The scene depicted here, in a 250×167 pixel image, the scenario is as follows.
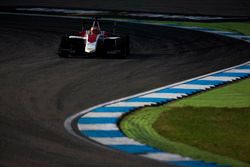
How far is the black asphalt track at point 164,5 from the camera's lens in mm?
36219

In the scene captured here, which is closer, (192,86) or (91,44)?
(192,86)

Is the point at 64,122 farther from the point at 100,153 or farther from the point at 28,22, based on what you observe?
the point at 28,22

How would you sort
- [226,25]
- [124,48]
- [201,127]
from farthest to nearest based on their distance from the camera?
[226,25] → [124,48] → [201,127]

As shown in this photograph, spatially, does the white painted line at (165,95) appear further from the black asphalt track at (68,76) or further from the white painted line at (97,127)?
the white painted line at (97,127)

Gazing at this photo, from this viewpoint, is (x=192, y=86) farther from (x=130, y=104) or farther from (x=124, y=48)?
(x=124, y=48)

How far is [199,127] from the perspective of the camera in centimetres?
1388

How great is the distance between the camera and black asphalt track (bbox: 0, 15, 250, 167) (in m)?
11.7

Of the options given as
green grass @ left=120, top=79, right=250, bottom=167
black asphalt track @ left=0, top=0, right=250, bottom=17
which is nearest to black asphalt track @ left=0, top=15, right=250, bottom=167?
green grass @ left=120, top=79, right=250, bottom=167

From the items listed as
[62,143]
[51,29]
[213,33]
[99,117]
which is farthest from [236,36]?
[62,143]

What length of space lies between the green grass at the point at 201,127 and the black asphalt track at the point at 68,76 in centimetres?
111

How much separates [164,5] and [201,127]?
24.6 metres

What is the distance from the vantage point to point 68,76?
1923 cm

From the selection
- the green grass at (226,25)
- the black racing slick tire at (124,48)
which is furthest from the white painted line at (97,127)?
the green grass at (226,25)

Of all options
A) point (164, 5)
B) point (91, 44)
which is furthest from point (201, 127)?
point (164, 5)
